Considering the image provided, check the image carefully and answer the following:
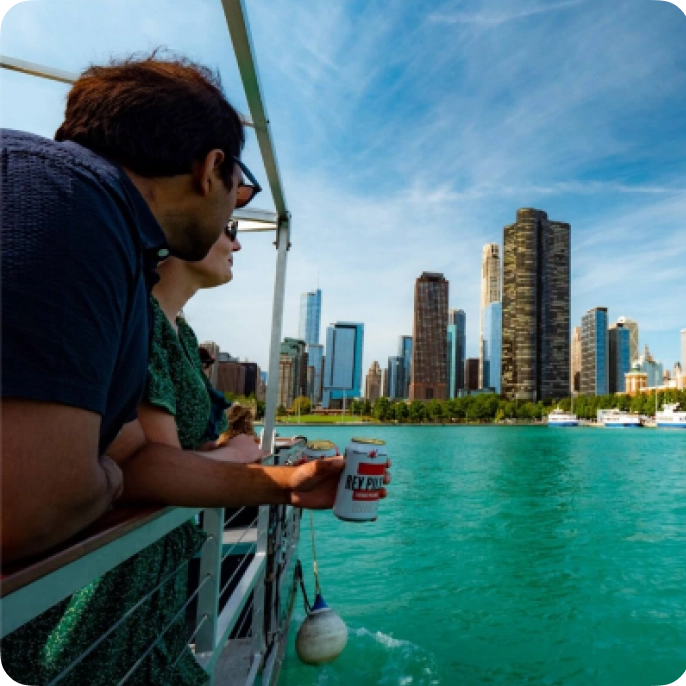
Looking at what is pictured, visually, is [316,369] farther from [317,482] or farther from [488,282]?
[317,482]

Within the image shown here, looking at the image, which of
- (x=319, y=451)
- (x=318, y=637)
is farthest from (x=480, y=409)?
(x=319, y=451)

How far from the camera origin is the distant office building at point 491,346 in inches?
5463

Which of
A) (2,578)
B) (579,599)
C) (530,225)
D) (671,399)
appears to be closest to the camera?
(2,578)

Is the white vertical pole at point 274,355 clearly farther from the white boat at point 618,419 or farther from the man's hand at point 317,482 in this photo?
the white boat at point 618,419

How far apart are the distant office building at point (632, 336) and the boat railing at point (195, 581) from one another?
142 metres

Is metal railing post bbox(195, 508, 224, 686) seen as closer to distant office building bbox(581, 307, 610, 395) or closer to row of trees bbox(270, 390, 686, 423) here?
row of trees bbox(270, 390, 686, 423)

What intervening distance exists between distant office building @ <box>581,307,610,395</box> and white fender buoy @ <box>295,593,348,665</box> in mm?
128028

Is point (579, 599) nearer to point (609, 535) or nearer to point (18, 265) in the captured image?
point (609, 535)

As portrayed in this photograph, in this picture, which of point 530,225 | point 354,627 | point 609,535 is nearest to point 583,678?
point 354,627

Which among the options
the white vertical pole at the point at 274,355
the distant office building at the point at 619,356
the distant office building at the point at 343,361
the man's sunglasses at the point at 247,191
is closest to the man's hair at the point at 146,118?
the man's sunglasses at the point at 247,191

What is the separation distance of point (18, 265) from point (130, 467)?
54cm

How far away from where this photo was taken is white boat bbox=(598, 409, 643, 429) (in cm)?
7526

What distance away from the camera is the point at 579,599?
7.23 meters

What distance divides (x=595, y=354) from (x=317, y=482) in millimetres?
133644
